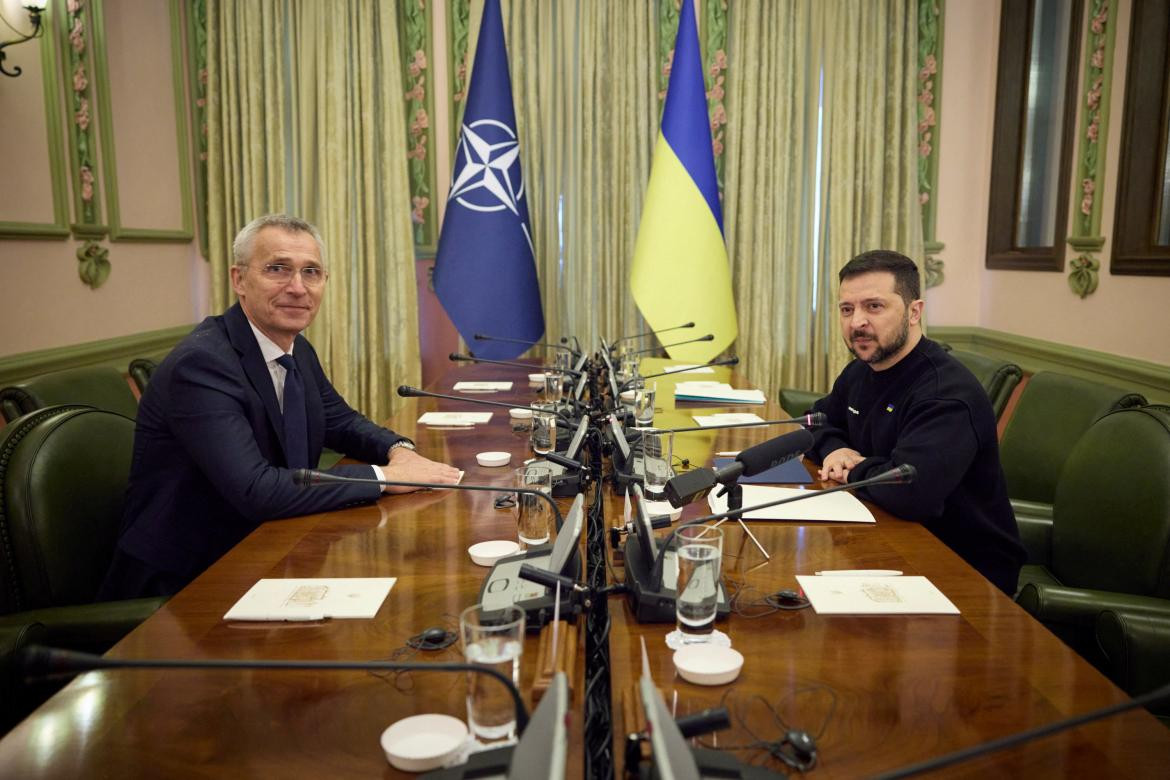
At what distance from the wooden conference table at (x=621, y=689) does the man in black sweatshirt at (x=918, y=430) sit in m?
0.36

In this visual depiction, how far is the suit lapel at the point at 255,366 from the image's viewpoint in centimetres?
191

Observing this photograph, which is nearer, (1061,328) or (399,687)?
(399,687)

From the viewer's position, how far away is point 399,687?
102 centimetres

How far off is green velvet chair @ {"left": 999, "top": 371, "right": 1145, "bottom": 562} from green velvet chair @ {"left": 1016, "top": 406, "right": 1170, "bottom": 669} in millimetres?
122

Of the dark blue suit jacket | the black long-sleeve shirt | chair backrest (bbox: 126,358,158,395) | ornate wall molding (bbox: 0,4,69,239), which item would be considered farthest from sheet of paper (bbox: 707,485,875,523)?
ornate wall molding (bbox: 0,4,69,239)

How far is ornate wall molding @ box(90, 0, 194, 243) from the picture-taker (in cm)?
364

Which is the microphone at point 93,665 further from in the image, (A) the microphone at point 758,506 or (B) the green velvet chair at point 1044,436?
(B) the green velvet chair at point 1044,436

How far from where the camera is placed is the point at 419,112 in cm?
438

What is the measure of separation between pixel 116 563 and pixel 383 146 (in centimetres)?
310

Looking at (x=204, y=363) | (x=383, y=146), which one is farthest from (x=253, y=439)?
(x=383, y=146)

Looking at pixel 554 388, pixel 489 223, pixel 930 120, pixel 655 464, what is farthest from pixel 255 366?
pixel 930 120

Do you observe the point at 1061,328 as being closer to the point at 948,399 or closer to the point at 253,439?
the point at 948,399

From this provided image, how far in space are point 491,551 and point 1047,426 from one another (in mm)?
1867

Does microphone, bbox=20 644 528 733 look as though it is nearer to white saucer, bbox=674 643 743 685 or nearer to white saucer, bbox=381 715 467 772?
white saucer, bbox=381 715 467 772
